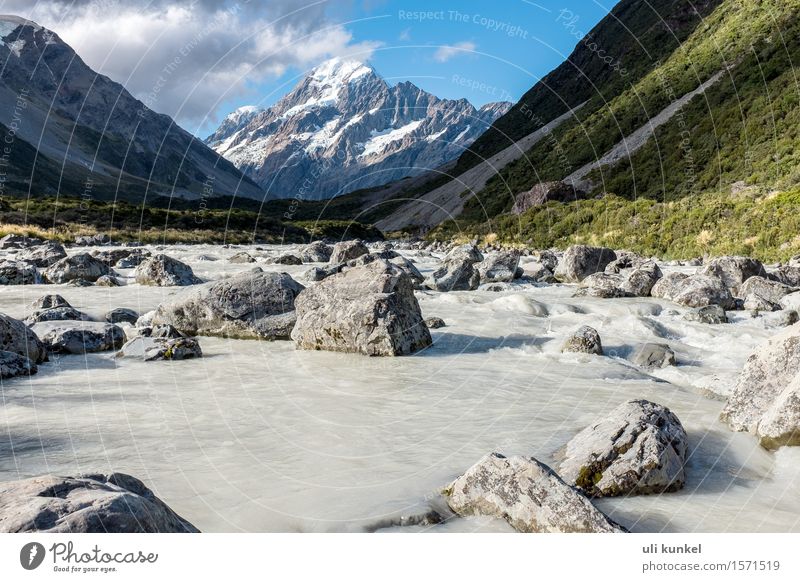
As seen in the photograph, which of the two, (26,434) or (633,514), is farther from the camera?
(26,434)

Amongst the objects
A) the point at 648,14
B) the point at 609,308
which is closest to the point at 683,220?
the point at 609,308

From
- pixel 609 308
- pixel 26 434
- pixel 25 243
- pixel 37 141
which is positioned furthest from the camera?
pixel 37 141

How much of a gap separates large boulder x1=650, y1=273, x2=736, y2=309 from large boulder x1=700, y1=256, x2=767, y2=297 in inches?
44.2

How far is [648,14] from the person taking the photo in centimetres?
11681

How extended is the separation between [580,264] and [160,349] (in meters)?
17.1

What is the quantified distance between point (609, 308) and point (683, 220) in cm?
1788

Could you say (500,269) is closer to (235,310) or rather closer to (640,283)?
(640,283)

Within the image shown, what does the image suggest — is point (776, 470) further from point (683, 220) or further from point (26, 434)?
point (683, 220)

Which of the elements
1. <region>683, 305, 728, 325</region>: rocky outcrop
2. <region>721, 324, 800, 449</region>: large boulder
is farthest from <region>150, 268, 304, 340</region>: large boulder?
<region>683, 305, 728, 325</region>: rocky outcrop

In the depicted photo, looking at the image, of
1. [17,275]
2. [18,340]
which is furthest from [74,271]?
[18,340]

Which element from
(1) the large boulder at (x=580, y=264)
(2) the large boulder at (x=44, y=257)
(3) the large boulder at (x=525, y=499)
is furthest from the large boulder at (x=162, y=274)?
(3) the large boulder at (x=525, y=499)

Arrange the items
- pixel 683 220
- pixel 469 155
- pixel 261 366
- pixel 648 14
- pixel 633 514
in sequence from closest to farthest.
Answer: pixel 633 514 → pixel 261 366 → pixel 683 220 → pixel 648 14 → pixel 469 155

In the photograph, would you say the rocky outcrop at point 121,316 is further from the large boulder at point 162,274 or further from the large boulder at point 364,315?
the large boulder at point 162,274

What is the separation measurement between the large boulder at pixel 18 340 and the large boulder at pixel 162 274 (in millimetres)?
9780
